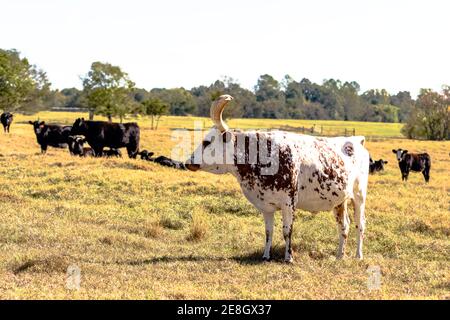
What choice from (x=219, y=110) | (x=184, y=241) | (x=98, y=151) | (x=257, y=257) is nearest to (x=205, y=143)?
(x=219, y=110)

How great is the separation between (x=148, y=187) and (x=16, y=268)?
9.77 meters

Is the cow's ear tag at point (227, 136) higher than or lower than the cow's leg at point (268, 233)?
higher

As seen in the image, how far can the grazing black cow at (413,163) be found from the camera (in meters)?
29.3

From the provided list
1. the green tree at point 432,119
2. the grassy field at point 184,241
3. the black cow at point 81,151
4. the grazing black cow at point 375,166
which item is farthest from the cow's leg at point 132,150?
the green tree at point 432,119

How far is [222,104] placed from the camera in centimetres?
1062

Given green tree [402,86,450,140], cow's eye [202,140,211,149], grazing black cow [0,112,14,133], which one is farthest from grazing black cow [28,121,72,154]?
green tree [402,86,450,140]

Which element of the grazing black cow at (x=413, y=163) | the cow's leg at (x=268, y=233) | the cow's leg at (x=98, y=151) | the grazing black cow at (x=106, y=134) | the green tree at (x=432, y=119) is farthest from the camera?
the green tree at (x=432, y=119)

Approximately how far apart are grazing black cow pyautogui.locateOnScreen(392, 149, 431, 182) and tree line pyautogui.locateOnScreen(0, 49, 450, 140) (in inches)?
1627

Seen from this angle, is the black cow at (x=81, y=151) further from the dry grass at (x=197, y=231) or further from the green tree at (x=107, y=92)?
the green tree at (x=107, y=92)

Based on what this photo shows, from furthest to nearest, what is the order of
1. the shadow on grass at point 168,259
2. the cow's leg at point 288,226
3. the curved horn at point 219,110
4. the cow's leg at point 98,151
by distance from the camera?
the cow's leg at point 98,151 → the curved horn at point 219,110 → the cow's leg at point 288,226 → the shadow on grass at point 168,259

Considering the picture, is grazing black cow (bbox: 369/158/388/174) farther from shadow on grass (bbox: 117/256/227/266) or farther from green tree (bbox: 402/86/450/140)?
green tree (bbox: 402/86/450/140)

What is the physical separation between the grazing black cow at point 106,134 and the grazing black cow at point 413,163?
43.5ft

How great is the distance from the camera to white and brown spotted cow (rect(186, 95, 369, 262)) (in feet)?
34.4
